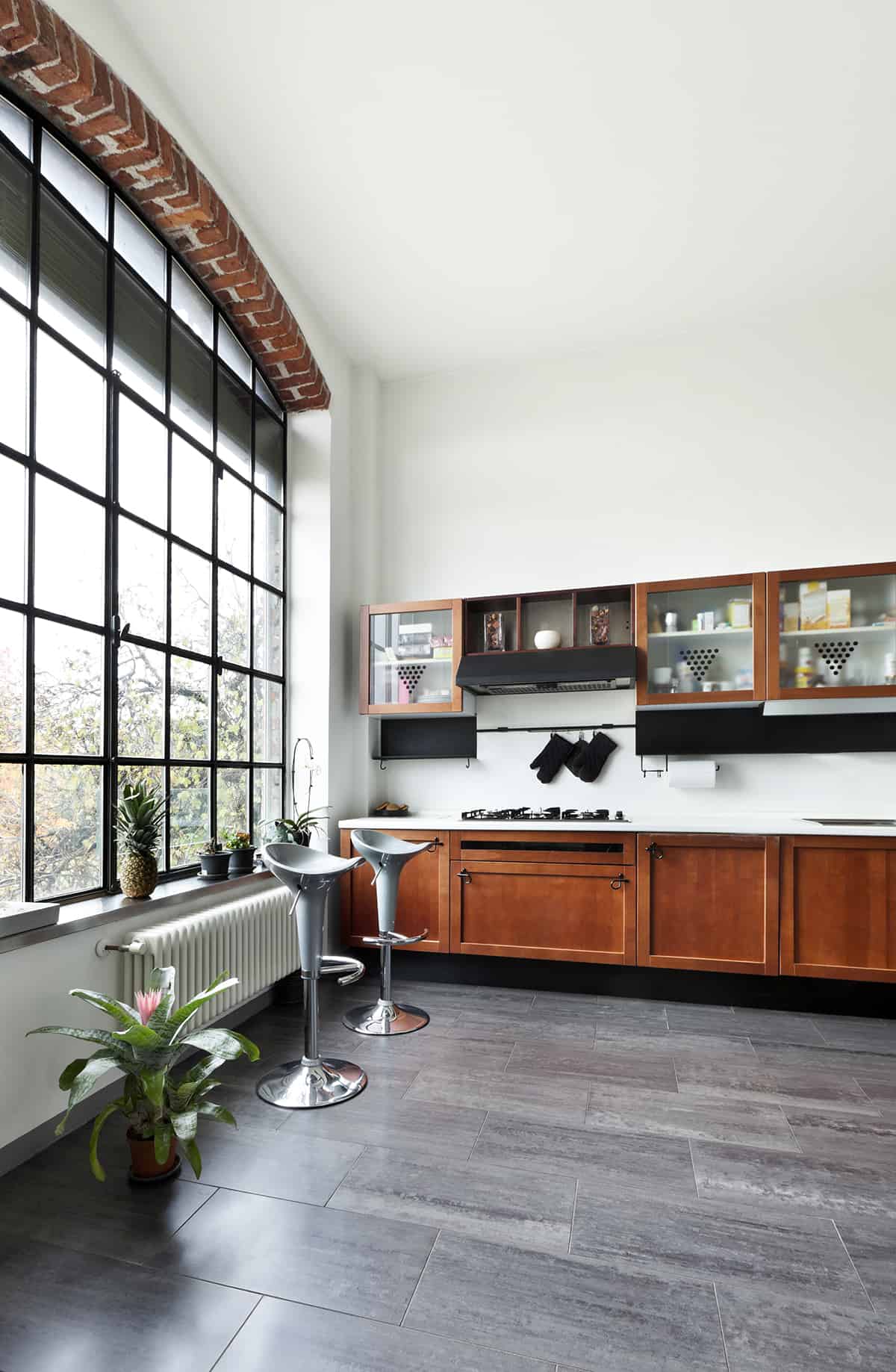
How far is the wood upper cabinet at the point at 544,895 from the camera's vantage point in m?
3.70

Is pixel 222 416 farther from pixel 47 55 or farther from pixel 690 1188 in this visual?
pixel 690 1188

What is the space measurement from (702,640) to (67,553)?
3130mm

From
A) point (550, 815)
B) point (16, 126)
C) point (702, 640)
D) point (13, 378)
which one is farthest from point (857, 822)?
point (16, 126)

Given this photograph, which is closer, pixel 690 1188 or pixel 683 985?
pixel 690 1188

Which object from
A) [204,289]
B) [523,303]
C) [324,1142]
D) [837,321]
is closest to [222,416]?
[204,289]

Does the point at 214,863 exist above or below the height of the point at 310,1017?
above

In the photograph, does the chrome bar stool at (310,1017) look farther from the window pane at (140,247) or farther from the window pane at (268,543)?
the window pane at (140,247)

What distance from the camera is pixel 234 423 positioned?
12.5 ft

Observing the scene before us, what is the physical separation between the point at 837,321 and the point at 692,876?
3.34 meters

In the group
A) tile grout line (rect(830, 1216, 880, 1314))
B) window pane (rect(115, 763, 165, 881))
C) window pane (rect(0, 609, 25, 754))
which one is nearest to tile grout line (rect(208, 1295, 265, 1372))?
tile grout line (rect(830, 1216, 880, 1314))

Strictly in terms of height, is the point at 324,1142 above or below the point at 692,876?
below

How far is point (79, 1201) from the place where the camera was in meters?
1.93

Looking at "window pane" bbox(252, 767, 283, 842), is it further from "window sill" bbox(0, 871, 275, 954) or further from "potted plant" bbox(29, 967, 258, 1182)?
"potted plant" bbox(29, 967, 258, 1182)

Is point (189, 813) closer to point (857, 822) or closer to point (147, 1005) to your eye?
point (147, 1005)
